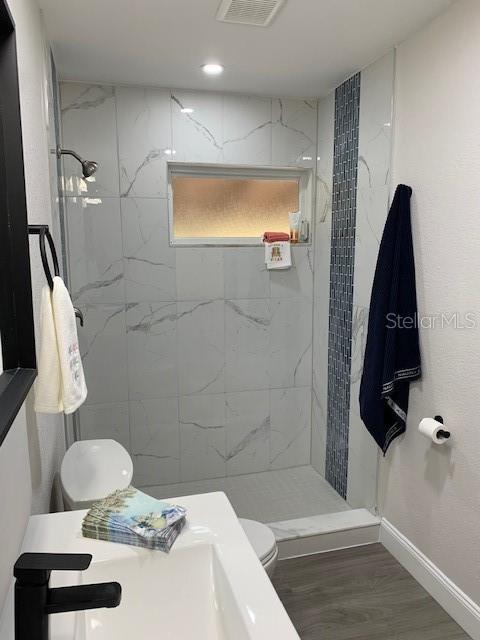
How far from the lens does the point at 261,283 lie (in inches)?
124

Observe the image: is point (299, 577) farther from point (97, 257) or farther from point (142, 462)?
point (97, 257)

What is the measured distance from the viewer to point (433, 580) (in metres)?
2.18

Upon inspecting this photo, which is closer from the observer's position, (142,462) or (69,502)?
(69,502)

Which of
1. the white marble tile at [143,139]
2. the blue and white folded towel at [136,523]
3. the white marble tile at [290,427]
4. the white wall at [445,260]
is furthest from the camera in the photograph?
the white marble tile at [290,427]

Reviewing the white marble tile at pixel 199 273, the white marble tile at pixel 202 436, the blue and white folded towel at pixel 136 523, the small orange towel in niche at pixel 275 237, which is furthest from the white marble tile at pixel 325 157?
the blue and white folded towel at pixel 136 523

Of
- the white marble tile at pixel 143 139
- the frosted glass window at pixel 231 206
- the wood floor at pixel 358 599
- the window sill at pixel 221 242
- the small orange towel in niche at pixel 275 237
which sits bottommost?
the wood floor at pixel 358 599

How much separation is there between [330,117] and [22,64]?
201cm

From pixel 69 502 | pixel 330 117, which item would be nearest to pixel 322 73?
pixel 330 117

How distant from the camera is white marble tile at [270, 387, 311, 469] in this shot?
10.9 feet

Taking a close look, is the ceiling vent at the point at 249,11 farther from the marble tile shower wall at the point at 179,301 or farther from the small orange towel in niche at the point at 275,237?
the small orange towel in niche at the point at 275,237

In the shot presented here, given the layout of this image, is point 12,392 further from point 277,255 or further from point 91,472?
point 277,255

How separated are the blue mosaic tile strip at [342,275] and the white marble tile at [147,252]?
990 mm

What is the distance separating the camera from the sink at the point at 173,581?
984 mm

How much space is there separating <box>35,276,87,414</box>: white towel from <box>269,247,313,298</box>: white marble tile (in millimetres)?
2068
